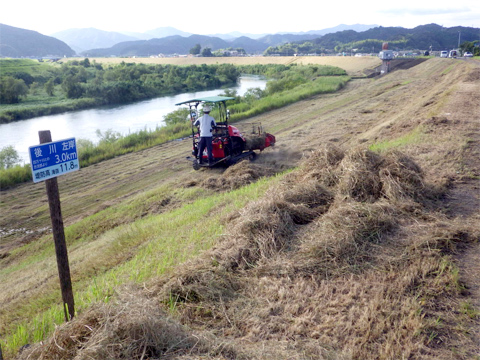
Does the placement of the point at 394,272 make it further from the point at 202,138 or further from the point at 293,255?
the point at 202,138

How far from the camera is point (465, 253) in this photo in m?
5.34

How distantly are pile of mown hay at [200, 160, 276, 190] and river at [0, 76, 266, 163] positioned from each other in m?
13.8

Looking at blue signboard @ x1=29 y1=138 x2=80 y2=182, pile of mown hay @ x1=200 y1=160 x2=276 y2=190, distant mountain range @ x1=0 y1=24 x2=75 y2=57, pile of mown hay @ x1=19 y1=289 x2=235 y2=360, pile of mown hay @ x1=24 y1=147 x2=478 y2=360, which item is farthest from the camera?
distant mountain range @ x1=0 y1=24 x2=75 y2=57

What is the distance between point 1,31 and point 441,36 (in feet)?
455

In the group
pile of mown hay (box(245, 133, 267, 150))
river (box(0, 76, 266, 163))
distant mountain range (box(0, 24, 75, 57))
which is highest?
distant mountain range (box(0, 24, 75, 57))

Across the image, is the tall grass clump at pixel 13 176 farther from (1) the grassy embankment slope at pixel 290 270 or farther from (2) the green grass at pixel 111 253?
(2) the green grass at pixel 111 253

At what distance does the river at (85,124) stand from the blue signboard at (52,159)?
2041 cm

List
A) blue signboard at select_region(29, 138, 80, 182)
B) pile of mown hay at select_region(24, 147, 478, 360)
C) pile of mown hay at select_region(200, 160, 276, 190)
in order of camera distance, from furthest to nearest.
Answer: pile of mown hay at select_region(200, 160, 276, 190)
blue signboard at select_region(29, 138, 80, 182)
pile of mown hay at select_region(24, 147, 478, 360)

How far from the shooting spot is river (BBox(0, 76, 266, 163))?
1113 inches

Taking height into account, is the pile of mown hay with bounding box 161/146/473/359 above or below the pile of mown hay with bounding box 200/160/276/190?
above

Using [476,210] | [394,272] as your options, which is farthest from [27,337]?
[476,210]

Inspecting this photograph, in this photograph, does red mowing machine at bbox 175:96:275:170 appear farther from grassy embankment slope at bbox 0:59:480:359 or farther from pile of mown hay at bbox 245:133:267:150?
grassy embankment slope at bbox 0:59:480:359

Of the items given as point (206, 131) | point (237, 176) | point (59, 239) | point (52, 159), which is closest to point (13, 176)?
point (206, 131)

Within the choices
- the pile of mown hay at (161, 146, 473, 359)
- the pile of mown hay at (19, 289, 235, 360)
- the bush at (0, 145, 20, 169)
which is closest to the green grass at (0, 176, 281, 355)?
the pile of mown hay at (19, 289, 235, 360)
